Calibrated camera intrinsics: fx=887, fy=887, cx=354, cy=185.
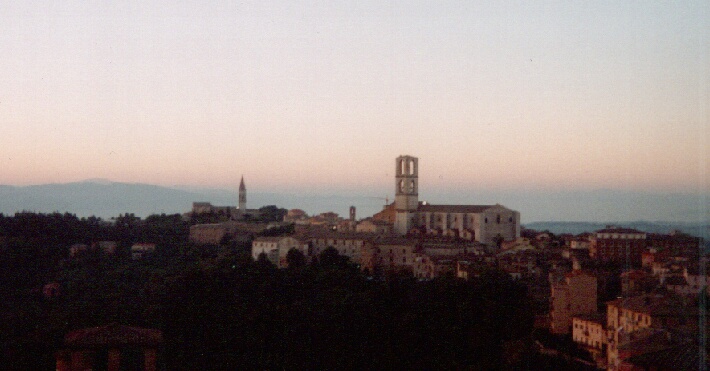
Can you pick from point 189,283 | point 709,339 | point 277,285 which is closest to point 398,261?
point 277,285

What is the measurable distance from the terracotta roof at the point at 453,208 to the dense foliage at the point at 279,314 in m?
6.05

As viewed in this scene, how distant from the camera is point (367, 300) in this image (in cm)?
1377

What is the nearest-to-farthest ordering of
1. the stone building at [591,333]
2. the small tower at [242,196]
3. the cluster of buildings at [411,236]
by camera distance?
the stone building at [591,333]
the cluster of buildings at [411,236]
the small tower at [242,196]

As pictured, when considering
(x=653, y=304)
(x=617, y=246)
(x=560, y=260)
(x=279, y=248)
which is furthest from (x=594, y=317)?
(x=279, y=248)

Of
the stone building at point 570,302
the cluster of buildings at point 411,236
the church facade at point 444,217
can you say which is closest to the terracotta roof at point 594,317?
the stone building at point 570,302

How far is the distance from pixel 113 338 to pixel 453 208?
19.9 meters

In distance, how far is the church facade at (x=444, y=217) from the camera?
75.2 feet

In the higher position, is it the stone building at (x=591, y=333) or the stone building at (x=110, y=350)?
the stone building at (x=110, y=350)

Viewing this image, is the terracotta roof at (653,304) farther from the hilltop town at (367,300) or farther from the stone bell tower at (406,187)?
the stone bell tower at (406,187)

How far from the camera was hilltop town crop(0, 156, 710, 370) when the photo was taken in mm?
8547

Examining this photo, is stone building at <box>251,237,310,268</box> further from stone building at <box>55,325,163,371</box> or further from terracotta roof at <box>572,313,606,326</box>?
stone building at <box>55,325,163,371</box>

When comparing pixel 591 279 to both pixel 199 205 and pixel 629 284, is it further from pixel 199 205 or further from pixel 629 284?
pixel 199 205

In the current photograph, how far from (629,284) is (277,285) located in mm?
6235

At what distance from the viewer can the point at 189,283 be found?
50.1 ft
